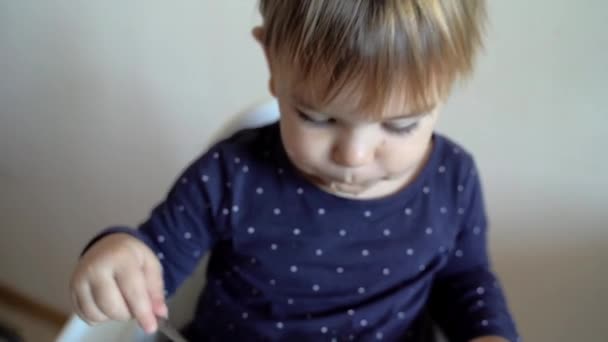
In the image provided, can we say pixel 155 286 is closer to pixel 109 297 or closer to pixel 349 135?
pixel 109 297

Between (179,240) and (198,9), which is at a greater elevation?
(198,9)

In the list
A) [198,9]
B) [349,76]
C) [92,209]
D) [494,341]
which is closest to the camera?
[349,76]

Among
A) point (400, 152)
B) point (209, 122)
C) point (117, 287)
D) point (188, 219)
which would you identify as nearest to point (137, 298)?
point (117, 287)

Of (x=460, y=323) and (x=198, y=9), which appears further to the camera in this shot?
(x=198, y=9)

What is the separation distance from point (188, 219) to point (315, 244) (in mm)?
124

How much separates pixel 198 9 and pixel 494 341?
21.9 inches

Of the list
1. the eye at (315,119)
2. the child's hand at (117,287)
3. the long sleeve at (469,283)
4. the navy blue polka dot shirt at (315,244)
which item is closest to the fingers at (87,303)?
the child's hand at (117,287)

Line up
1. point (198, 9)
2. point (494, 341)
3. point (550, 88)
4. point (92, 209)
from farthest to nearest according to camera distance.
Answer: point (92, 209)
point (198, 9)
point (550, 88)
point (494, 341)

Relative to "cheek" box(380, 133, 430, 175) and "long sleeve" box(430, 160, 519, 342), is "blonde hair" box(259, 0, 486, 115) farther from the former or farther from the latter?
"long sleeve" box(430, 160, 519, 342)

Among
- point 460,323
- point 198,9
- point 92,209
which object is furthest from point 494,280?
point 92,209

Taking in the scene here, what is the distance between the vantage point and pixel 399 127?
50 centimetres

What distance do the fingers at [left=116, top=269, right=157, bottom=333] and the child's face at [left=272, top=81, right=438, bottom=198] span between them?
16 cm

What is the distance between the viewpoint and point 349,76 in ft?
1.45

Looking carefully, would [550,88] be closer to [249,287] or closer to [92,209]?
[249,287]
